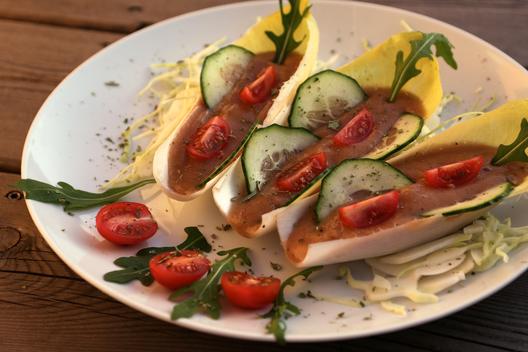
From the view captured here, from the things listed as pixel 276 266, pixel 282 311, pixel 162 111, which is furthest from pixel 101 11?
pixel 282 311

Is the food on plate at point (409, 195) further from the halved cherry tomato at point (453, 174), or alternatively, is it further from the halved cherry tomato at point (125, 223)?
the halved cherry tomato at point (125, 223)

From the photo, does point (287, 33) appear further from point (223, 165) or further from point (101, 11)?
point (101, 11)

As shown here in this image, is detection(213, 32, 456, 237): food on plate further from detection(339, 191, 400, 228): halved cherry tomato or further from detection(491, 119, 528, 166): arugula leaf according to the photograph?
detection(491, 119, 528, 166): arugula leaf

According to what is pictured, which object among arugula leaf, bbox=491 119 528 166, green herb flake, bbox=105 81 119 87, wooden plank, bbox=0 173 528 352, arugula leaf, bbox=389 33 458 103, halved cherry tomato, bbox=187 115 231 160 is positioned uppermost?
arugula leaf, bbox=389 33 458 103

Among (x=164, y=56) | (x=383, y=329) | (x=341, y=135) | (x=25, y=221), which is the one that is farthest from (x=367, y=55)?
(x=25, y=221)

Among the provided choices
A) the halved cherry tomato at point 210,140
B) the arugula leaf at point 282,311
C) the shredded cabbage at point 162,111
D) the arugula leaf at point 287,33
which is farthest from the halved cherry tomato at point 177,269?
the arugula leaf at point 287,33

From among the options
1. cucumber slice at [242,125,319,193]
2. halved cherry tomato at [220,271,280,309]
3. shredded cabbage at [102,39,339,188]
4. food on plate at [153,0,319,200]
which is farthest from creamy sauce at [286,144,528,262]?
shredded cabbage at [102,39,339,188]

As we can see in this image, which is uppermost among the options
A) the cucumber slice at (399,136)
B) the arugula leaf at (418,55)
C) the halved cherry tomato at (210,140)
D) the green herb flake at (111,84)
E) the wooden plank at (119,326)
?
the arugula leaf at (418,55)
